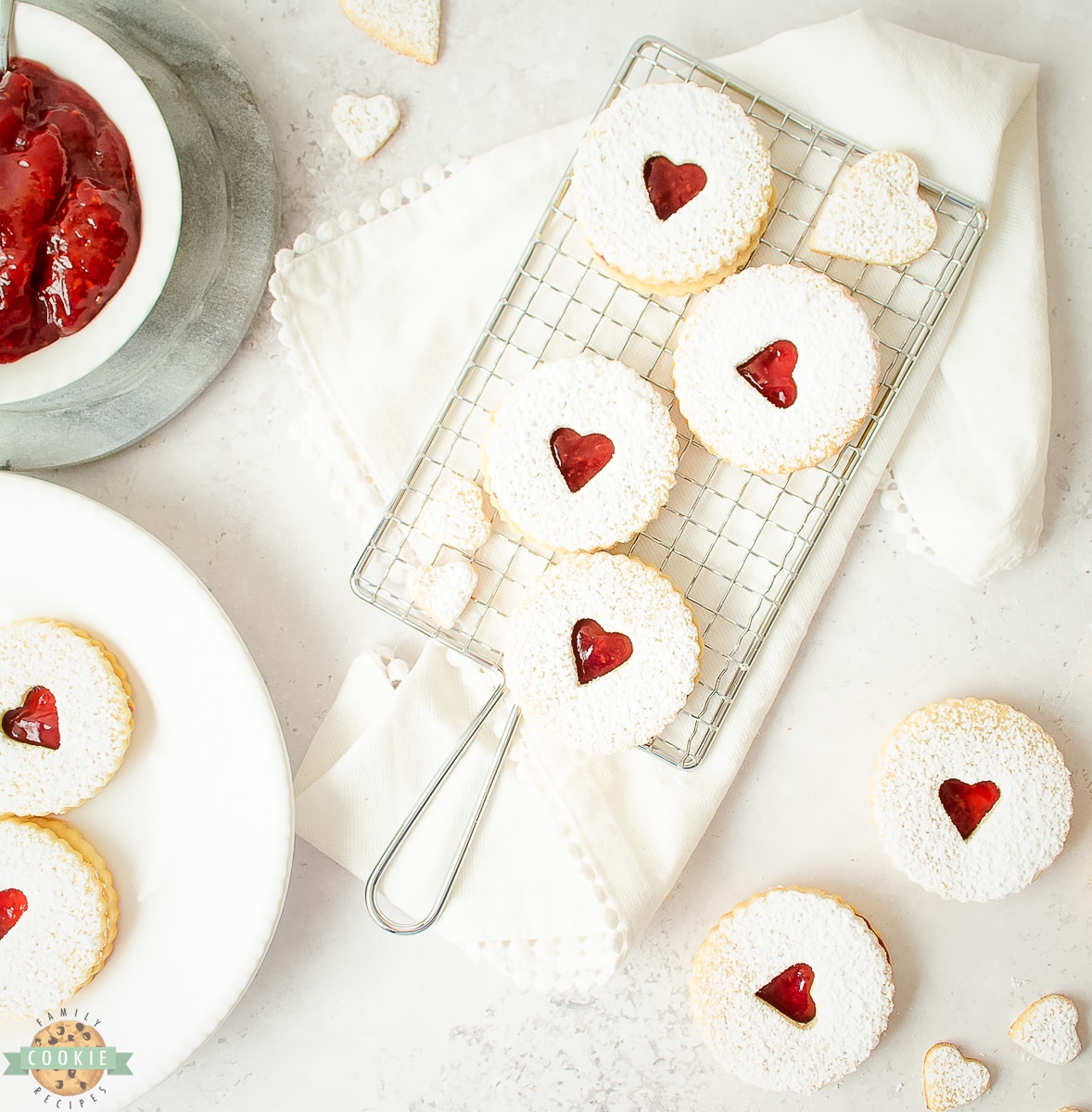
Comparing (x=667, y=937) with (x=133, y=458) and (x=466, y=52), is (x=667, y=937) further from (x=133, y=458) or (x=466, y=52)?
(x=466, y=52)

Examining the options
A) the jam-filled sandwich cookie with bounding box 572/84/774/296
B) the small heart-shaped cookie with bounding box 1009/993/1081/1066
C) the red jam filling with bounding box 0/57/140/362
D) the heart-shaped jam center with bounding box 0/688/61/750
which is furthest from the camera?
the small heart-shaped cookie with bounding box 1009/993/1081/1066

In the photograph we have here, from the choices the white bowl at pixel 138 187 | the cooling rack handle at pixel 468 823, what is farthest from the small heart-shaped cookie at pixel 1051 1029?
the white bowl at pixel 138 187

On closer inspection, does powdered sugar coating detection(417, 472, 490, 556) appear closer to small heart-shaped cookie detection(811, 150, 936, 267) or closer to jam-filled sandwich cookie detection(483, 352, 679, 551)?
jam-filled sandwich cookie detection(483, 352, 679, 551)

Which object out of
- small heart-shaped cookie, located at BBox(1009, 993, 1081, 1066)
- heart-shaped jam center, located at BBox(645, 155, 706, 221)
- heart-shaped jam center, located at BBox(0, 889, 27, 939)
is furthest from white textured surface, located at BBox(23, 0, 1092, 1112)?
heart-shaped jam center, located at BBox(0, 889, 27, 939)

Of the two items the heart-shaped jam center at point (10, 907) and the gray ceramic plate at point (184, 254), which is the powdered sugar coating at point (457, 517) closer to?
the gray ceramic plate at point (184, 254)

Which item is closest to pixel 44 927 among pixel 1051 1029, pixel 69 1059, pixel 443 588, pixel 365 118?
pixel 69 1059

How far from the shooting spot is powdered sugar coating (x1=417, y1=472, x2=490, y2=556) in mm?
1355

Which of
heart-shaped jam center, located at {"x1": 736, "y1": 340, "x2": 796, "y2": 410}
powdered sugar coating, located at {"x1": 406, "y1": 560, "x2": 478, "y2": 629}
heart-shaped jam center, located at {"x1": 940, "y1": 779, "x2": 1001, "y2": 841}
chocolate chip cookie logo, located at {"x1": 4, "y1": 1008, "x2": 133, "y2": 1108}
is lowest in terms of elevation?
Result: chocolate chip cookie logo, located at {"x1": 4, "y1": 1008, "x2": 133, "y2": 1108}

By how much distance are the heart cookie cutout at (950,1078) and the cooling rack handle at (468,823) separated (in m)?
0.83

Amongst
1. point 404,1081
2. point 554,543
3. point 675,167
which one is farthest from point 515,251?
point 404,1081

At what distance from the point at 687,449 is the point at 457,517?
0.36 meters

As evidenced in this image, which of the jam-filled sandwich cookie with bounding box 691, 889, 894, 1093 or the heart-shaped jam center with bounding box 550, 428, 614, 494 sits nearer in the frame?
the heart-shaped jam center with bounding box 550, 428, 614, 494

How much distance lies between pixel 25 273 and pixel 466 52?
77 centimetres

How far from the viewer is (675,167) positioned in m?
1.32
